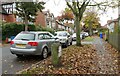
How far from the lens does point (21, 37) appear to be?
33.3 ft

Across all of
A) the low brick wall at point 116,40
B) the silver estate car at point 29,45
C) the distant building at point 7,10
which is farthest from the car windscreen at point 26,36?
the distant building at point 7,10

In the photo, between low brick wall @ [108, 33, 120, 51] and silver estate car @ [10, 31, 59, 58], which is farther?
low brick wall @ [108, 33, 120, 51]

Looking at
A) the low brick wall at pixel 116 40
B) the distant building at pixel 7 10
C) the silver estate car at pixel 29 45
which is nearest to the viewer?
the silver estate car at pixel 29 45

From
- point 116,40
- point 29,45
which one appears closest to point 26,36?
point 29,45

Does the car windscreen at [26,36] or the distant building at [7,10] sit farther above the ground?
the distant building at [7,10]

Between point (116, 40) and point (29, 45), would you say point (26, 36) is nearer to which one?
point (29, 45)

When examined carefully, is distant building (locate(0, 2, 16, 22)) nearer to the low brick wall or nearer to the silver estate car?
the low brick wall

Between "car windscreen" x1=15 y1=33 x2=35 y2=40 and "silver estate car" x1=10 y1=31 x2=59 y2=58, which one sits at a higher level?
"car windscreen" x1=15 y1=33 x2=35 y2=40

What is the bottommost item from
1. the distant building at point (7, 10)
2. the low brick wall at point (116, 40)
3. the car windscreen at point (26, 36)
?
the low brick wall at point (116, 40)

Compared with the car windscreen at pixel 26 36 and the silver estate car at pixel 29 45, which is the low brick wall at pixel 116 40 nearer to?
the silver estate car at pixel 29 45

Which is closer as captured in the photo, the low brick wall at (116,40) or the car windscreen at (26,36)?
the car windscreen at (26,36)

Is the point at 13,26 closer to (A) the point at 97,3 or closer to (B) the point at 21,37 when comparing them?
(A) the point at 97,3

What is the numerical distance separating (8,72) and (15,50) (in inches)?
115

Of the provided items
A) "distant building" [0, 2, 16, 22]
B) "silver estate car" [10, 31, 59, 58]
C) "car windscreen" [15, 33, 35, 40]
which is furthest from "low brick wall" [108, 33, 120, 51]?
"distant building" [0, 2, 16, 22]
